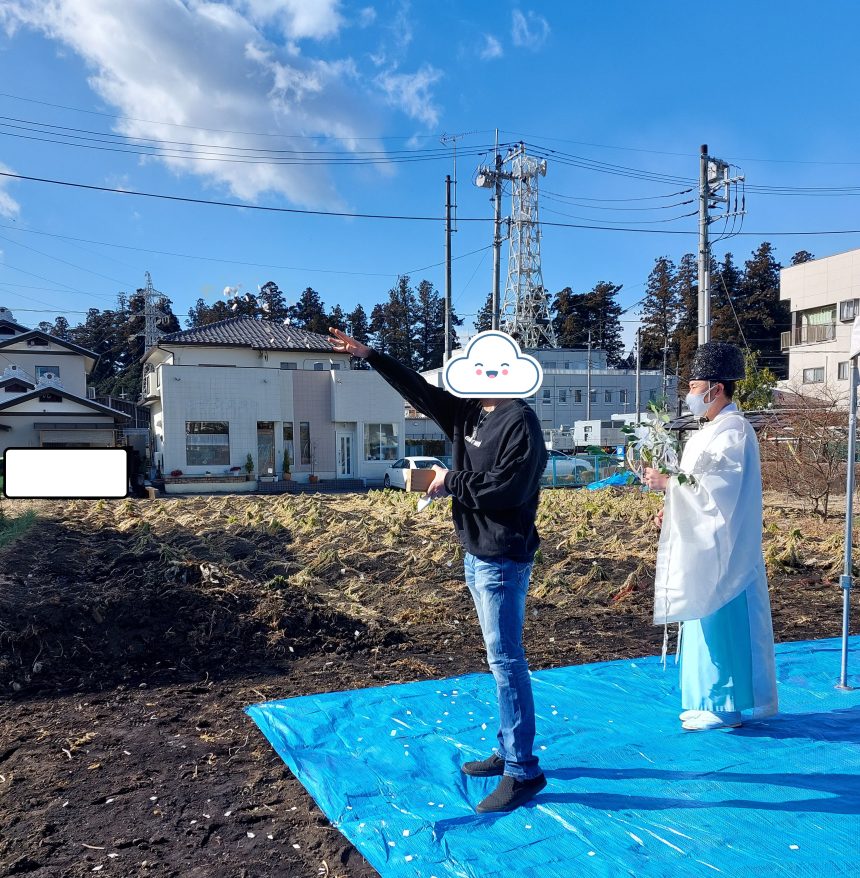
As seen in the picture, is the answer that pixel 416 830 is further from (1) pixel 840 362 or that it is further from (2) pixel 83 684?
(1) pixel 840 362

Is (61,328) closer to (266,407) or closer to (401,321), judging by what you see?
(401,321)

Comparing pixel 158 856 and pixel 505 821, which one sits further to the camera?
pixel 505 821

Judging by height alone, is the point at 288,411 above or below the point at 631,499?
above

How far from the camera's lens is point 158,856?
2.31 metres

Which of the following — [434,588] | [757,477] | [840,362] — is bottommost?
[434,588]

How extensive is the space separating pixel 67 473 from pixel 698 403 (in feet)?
9.64

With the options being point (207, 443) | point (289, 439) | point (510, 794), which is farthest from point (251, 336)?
point (510, 794)

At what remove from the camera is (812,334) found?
102 feet

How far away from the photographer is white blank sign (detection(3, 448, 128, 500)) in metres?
1.18

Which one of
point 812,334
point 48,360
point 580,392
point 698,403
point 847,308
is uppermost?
point 847,308

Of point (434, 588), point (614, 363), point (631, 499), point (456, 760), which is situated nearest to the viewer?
point (456, 760)

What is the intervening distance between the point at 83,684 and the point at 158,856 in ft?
7.04

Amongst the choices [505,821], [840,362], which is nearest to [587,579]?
[505,821]

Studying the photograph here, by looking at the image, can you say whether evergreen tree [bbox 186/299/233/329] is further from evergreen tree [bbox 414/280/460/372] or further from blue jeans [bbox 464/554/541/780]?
blue jeans [bbox 464/554/541/780]
